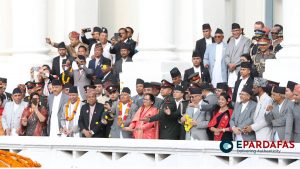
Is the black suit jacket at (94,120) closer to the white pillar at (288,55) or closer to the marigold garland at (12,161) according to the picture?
the white pillar at (288,55)

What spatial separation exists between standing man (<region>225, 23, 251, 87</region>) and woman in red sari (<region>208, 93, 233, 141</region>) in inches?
136

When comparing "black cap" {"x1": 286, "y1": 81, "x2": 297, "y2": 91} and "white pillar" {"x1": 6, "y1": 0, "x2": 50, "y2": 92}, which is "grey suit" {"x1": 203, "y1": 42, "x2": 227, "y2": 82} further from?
"white pillar" {"x1": 6, "y1": 0, "x2": 50, "y2": 92}

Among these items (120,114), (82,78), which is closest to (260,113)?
(120,114)

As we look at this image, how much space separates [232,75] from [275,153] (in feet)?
24.9

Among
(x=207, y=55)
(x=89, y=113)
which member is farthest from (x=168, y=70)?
(x=89, y=113)

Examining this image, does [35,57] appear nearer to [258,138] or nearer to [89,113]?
[89,113]

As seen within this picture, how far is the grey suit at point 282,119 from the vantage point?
31.0 m

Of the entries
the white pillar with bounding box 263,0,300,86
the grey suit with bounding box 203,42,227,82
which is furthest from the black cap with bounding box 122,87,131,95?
the white pillar with bounding box 263,0,300,86

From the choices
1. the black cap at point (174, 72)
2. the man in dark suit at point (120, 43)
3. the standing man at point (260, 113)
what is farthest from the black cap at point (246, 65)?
the man in dark suit at point (120, 43)

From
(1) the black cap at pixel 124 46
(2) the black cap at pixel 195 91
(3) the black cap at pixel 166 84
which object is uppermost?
(1) the black cap at pixel 124 46

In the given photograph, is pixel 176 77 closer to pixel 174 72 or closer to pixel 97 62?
pixel 174 72

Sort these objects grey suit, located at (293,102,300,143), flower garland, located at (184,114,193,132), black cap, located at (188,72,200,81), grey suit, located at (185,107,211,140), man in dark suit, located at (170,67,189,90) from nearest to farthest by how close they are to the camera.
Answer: grey suit, located at (293,102,300,143) → grey suit, located at (185,107,211,140) → flower garland, located at (184,114,193,132) → black cap, located at (188,72,200,81) → man in dark suit, located at (170,67,189,90)

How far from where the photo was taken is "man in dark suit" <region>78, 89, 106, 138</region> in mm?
34719

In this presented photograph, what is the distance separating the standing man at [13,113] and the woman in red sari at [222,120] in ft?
20.3
